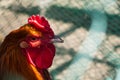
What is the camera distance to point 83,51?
400 cm

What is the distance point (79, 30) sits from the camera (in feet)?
14.1

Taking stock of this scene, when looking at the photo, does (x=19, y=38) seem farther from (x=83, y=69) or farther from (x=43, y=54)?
(x=83, y=69)

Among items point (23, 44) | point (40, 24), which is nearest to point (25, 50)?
point (23, 44)

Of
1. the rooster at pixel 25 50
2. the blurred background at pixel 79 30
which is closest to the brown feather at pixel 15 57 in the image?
the rooster at pixel 25 50

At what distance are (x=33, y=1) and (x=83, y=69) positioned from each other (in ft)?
4.73

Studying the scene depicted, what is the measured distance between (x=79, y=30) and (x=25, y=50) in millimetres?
2095

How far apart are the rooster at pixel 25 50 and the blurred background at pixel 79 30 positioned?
137cm

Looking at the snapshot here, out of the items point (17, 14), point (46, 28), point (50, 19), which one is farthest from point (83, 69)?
point (46, 28)

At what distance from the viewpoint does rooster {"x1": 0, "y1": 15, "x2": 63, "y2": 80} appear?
7.27 ft

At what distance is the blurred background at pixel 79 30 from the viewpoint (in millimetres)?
3780

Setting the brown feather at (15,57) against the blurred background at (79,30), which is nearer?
the brown feather at (15,57)

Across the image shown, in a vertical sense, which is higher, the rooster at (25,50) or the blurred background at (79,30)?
the rooster at (25,50)

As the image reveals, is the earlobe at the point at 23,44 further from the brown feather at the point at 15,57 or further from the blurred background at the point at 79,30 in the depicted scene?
the blurred background at the point at 79,30

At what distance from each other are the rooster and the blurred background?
4.51 feet
